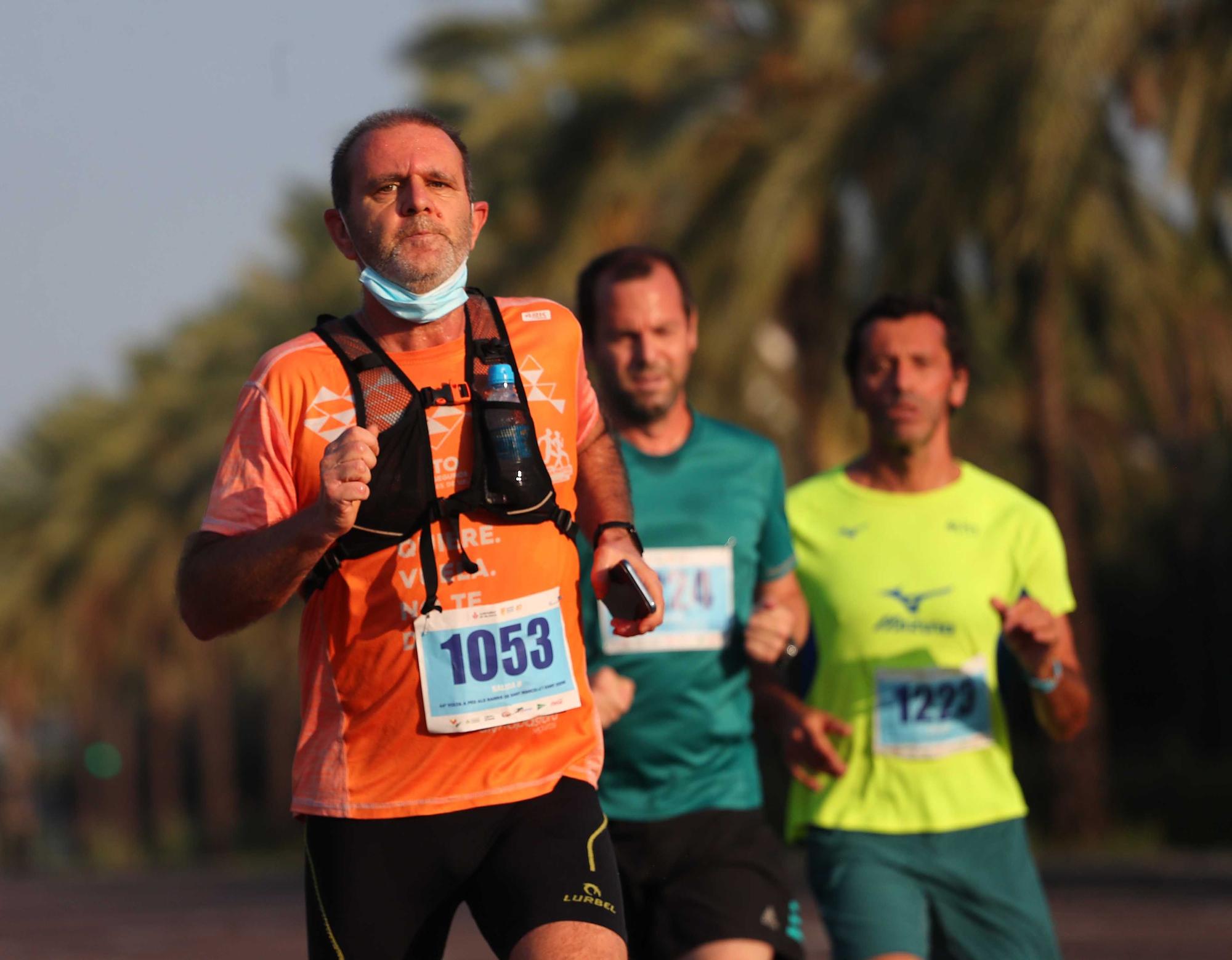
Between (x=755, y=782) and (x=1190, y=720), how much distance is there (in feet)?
90.2

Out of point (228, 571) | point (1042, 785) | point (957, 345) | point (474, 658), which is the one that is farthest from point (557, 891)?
point (1042, 785)

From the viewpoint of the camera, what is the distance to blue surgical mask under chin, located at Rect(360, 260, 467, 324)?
12.9 feet

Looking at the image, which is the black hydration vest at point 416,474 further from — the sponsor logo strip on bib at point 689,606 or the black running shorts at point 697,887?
the black running shorts at point 697,887

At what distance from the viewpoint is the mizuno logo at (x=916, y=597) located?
5.78 metres

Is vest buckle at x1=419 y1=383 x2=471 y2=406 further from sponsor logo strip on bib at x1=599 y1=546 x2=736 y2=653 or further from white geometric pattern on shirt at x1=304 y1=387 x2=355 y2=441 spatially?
sponsor logo strip on bib at x1=599 y1=546 x2=736 y2=653

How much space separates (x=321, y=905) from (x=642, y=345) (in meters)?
2.30

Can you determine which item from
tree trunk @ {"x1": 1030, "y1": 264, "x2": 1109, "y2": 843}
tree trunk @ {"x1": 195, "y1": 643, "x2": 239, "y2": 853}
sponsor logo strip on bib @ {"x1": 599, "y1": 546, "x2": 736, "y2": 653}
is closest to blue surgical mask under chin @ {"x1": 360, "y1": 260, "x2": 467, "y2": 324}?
sponsor logo strip on bib @ {"x1": 599, "y1": 546, "x2": 736, "y2": 653}

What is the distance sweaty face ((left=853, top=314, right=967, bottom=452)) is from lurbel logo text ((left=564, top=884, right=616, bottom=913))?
7.79 feet

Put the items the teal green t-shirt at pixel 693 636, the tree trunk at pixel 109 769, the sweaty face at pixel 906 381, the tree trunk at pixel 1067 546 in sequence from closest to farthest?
the teal green t-shirt at pixel 693 636
the sweaty face at pixel 906 381
the tree trunk at pixel 1067 546
the tree trunk at pixel 109 769

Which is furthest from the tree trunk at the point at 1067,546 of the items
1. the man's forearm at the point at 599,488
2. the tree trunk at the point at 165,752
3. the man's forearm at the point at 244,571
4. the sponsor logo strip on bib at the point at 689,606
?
the tree trunk at the point at 165,752

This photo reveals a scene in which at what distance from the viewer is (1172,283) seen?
1941cm

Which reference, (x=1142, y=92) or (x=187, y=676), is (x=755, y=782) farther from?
(x=187, y=676)

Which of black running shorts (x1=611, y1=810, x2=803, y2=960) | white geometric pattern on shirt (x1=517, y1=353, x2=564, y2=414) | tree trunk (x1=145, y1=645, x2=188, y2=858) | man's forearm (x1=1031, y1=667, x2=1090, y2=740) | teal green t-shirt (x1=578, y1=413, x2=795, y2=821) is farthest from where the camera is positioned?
tree trunk (x1=145, y1=645, x2=188, y2=858)

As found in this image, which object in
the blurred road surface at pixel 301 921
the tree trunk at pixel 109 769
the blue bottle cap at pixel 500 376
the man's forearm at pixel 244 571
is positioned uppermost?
the blue bottle cap at pixel 500 376
